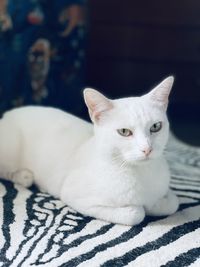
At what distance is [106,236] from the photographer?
1.25 meters

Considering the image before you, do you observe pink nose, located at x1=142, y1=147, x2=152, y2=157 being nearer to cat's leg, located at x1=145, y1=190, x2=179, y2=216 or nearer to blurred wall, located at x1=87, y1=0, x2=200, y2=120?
cat's leg, located at x1=145, y1=190, x2=179, y2=216

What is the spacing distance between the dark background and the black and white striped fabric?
1.05m

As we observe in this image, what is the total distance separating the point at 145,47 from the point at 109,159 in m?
1.30

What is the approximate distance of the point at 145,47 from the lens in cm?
247

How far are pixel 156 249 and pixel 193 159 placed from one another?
77 centimetres

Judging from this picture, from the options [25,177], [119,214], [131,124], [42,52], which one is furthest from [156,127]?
[42,52]

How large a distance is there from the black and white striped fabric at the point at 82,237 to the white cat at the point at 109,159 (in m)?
0.03

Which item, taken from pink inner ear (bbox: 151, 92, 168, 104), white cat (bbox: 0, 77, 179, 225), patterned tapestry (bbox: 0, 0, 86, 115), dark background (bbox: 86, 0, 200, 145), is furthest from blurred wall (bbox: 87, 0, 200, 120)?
pink inner ear (bbox: 151, 92, 168, 104)

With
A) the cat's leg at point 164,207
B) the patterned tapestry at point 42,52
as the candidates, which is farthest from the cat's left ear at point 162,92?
the patterned tapestry at point 42,52

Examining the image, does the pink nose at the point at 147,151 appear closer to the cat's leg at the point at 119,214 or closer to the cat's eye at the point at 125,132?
the cat's eye at the point at 125,132

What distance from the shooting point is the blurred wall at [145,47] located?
240 cm

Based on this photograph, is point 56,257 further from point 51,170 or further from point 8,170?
point 8,170

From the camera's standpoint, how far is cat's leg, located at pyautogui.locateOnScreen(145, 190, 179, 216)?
135 cm

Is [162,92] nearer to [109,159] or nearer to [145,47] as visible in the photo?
[109,159]
